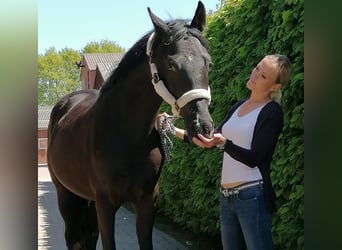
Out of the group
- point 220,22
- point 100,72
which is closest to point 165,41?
point 220,22

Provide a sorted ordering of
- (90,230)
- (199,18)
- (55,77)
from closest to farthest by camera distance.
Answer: (199,18), (90,230), (55,77)

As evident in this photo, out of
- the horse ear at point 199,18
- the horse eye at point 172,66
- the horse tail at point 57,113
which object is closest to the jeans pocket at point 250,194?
the horse eye at point 172,66

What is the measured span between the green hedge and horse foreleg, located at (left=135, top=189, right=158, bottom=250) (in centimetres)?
96

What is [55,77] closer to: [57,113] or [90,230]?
[57,113]

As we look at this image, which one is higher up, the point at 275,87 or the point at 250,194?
the point at 275,87

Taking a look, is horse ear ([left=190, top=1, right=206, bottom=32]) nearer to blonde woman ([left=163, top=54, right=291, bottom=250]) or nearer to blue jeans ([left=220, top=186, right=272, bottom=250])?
blonde woman ([left=163, top=54, right=291, bottom=250])

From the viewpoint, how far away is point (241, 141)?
7.33 feet

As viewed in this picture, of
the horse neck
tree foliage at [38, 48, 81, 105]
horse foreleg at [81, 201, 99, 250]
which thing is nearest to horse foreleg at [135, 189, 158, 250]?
the horse neck

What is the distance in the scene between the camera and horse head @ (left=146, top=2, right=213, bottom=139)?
2193 mm

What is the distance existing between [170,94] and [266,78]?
54cm

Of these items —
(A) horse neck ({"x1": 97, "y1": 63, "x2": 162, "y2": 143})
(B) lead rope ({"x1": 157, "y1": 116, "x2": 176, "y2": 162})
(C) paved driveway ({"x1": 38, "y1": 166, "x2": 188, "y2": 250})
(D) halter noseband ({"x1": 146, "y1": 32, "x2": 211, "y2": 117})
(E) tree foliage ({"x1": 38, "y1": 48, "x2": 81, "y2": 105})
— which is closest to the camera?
(D) halter noseband ({"x1": 146, "y1": 32, "x2": 211, "y2": 117})

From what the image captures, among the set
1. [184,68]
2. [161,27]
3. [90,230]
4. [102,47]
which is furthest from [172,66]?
[102,47]
